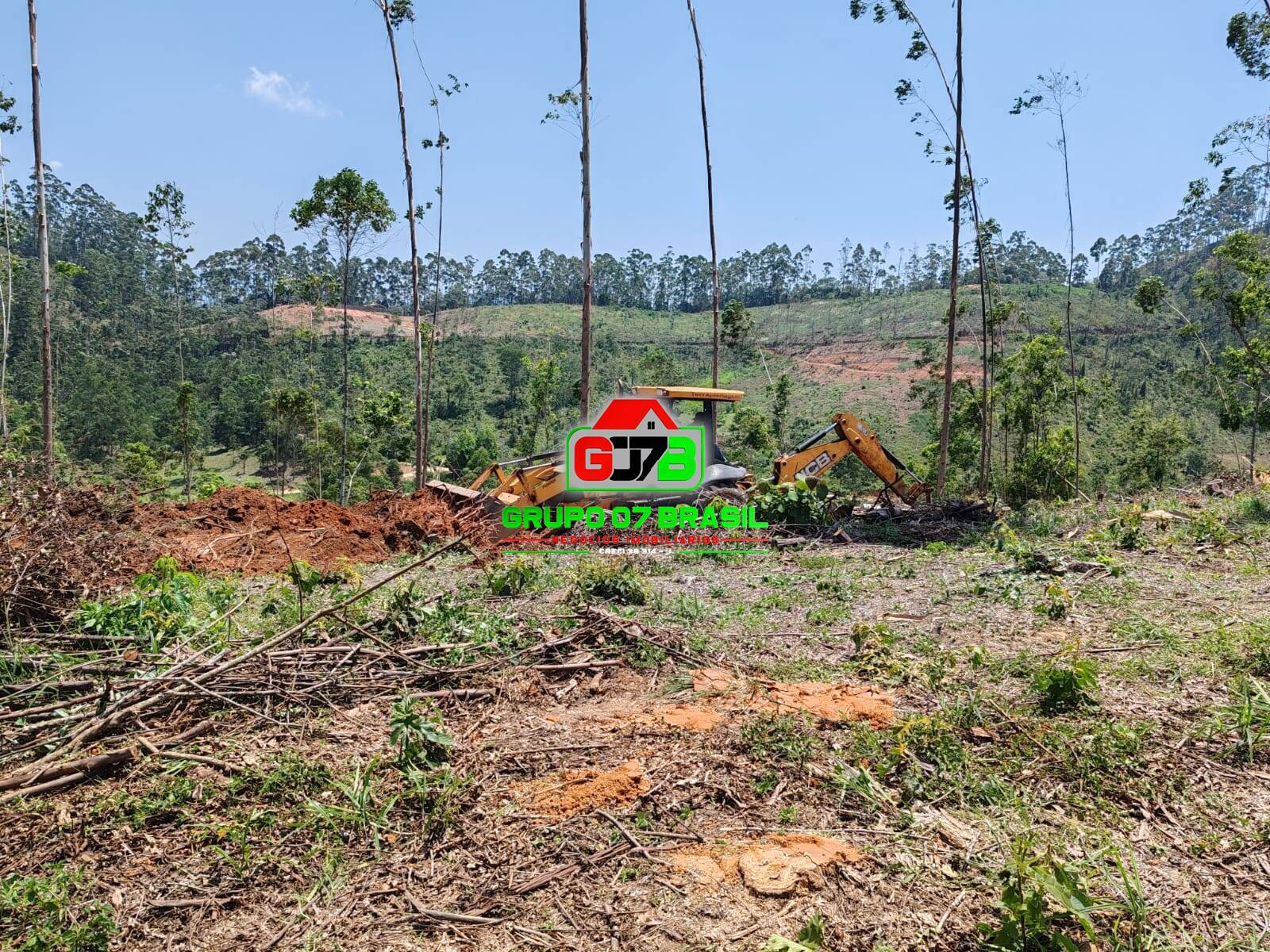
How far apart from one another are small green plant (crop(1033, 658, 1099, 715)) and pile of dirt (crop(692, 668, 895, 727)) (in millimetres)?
854

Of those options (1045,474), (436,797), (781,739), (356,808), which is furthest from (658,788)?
(1045,474)

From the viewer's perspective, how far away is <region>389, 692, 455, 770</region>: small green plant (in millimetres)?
3559

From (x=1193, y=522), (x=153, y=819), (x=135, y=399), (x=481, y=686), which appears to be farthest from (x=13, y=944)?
(x=135, y=399)

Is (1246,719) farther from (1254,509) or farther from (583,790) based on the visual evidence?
(1254,509)

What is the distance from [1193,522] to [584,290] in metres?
10.5

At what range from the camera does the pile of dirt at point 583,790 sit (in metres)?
3.32

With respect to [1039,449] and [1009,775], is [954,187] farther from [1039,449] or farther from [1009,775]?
[1009,775]

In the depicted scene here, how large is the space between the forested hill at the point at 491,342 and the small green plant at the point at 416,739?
17.1 metres

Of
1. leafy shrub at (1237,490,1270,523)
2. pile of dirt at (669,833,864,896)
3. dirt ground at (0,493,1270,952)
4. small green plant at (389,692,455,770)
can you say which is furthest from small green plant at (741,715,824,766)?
leafy shrub at (1237,490,1270,523)

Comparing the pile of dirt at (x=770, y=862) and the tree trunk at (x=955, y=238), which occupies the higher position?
the tree trunk at (x=955, y=238)

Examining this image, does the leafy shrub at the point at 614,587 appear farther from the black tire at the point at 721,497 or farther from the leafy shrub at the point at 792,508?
the leafy shrub at the point at 792,508

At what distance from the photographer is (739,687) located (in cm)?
475

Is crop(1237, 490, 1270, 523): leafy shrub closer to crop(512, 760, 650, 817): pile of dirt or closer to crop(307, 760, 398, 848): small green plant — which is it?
crop(512, 760, 650, 817): pile of dirt
